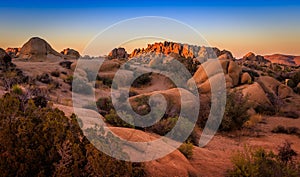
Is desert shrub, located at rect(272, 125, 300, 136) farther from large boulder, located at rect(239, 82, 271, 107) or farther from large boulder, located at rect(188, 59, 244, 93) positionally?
large boulder, located at rect(188, 59, 244, 93)

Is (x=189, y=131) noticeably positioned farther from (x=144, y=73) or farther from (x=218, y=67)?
(x=144, y=73)

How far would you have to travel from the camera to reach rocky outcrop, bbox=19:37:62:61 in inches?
1822

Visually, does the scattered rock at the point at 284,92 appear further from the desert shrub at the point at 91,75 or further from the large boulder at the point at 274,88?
the desert shrub at the point at 91,75

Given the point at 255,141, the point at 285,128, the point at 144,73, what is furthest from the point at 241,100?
the point at 144,73

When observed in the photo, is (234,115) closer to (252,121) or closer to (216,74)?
(252,121)

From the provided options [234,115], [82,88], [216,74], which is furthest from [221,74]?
[82,88]

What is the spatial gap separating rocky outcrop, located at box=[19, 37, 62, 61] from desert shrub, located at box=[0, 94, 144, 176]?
4167 cm

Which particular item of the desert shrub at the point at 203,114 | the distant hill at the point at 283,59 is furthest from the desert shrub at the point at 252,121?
the distant hill at the point at 283,59

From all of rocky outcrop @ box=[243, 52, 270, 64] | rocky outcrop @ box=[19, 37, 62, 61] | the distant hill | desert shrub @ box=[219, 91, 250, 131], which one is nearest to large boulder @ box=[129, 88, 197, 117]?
desert shrub @ box=[219, 91, 250, 131]

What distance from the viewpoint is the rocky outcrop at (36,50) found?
46281 mm

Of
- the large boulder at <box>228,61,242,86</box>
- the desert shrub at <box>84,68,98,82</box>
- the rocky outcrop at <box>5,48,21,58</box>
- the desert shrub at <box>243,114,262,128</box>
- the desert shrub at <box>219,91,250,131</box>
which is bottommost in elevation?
the desert shrub at <box>243,114,262,128</box>

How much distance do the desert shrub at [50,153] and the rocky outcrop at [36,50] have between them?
41.7m

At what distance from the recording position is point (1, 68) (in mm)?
25297

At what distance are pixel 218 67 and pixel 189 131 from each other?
13.2m
